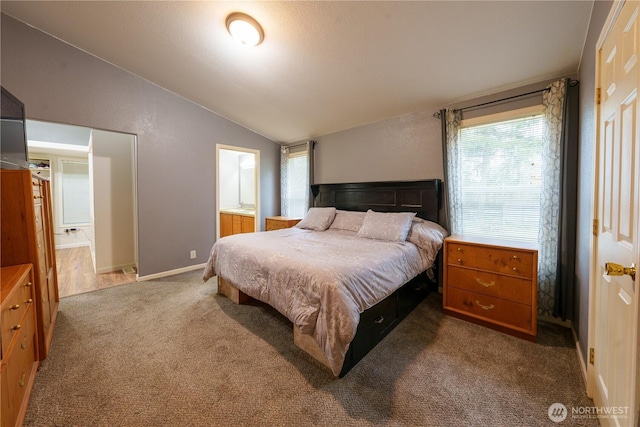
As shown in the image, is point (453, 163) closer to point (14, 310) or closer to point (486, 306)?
point (486, 306)

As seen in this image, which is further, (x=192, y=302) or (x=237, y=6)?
(x=192, y=302)

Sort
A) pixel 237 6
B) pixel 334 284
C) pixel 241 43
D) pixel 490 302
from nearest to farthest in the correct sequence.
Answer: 1. pixel 334 284
2. pixel 237 6
3. pixel 490 302
4. pixel 241 43

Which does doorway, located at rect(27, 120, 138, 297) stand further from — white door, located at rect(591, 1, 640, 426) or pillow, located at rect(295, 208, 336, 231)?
white door, located at rect(591, 1, 640, 426)

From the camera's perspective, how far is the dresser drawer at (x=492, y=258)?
204 centimetres

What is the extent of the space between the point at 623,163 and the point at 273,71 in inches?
110

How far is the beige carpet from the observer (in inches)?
53.0

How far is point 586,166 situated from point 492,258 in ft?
3.02

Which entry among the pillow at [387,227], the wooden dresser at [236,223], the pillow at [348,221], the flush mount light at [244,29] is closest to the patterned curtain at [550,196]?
the pillow at [387,227]

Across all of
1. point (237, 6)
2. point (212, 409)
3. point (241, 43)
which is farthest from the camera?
point (241, 43)

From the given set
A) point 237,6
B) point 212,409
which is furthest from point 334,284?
point 237,6

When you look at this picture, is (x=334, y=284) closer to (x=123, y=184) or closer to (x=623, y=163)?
(x=623, y=163)

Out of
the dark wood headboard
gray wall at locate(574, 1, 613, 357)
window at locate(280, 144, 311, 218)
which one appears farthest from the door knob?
window at locate(280, 144, 311, 218)

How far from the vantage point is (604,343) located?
4.16ft

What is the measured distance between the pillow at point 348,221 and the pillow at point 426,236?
768mm
